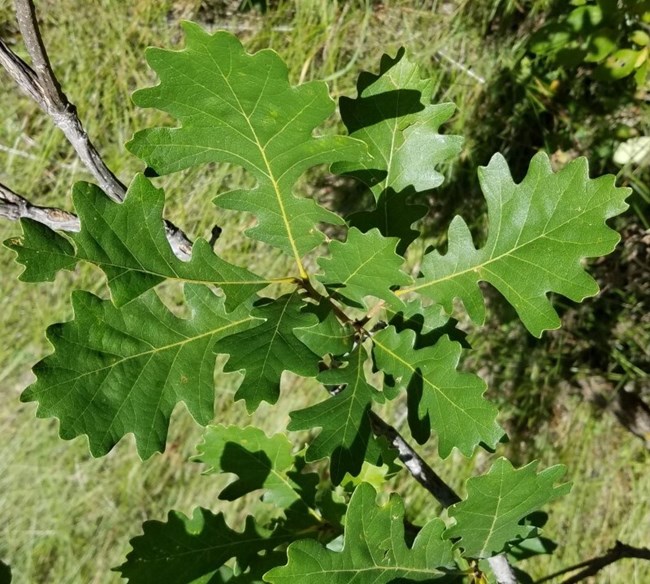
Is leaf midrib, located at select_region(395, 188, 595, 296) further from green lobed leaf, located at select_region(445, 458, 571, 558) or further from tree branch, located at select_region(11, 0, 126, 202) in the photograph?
tree branch, located at select_region(11, 0, 126, 202)

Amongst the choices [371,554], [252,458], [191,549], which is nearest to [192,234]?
Answer: [252,458]

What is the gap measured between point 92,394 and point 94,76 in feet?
7.84

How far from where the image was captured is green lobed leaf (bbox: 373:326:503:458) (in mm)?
1267

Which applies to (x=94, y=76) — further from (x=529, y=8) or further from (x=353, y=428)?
(x=353, y=428)

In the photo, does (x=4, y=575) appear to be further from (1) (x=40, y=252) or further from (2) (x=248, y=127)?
(2) (x=248, y=127)

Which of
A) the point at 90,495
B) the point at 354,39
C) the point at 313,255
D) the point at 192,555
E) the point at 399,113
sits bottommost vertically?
the point at 90,495

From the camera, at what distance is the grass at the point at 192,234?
2.98 m

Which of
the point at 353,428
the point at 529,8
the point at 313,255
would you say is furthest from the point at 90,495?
the point at 529,8

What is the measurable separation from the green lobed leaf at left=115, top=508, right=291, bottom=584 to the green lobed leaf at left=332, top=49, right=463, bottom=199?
0.79 meters

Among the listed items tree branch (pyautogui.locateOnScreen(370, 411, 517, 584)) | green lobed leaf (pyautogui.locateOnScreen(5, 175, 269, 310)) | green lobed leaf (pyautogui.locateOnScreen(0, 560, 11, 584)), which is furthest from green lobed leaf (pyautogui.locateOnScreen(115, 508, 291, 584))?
green lobed leaf (pyautogui.locateOnScreen(5, 175, 269, 310))

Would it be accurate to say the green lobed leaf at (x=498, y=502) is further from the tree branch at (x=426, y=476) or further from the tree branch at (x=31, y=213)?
the tree branch at (x=31, y=213)

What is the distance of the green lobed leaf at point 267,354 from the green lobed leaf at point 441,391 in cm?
15

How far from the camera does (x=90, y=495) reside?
11.3 ft

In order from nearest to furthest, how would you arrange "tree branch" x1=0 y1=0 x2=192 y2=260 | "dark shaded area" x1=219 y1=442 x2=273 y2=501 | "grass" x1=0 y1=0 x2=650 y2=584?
"tree branch" x1=0 y1=0 x2=192 y2=260
"dark shaded area" x1=219 y1=442 x2=273 y2=501
"grass" x1=0 y1=0 x2=650 y2=584
